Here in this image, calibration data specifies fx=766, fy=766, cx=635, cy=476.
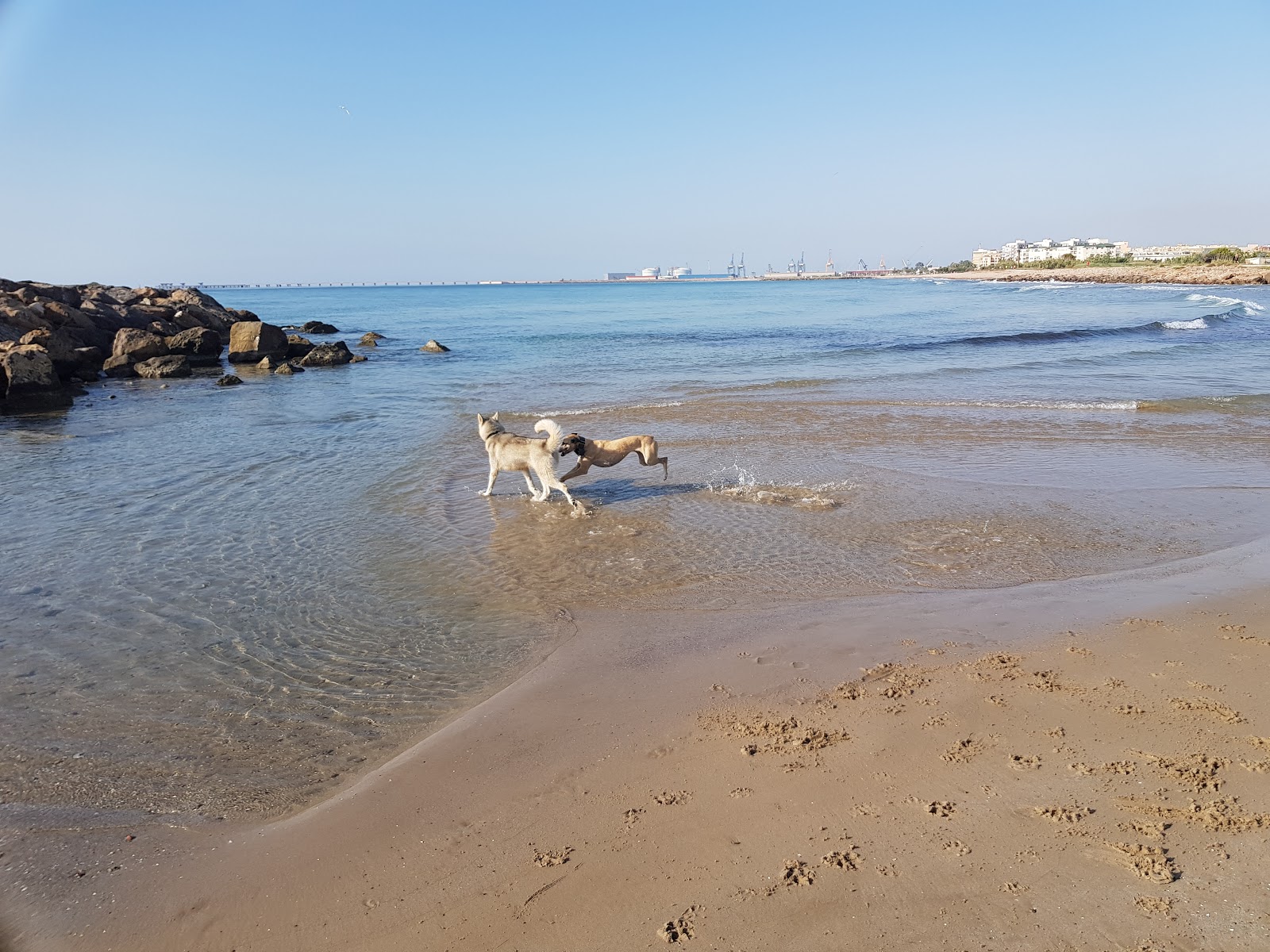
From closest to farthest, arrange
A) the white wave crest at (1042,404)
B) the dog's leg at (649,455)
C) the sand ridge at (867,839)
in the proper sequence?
1. the sand ridge at (867,839)
2. the dog's leg at (649,455)
3. the white wave crest at (1042,404)

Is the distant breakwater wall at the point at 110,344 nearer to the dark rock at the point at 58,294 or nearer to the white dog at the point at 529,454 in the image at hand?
the dark rock at the point at 58,294

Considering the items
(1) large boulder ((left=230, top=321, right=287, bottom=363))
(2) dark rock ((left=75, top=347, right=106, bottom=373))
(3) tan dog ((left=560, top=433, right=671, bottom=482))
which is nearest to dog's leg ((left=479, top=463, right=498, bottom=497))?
(3) tan dog ((left=560, top=433, right=671, bottom=482))

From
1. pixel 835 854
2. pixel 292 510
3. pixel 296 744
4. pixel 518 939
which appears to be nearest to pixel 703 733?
pixel 835 854

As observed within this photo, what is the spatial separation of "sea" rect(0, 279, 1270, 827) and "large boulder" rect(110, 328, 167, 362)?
7.06m

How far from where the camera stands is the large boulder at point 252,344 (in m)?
33.1

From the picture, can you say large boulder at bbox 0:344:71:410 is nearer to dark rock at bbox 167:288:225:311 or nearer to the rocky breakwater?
the rocky breakwater

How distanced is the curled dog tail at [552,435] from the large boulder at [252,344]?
87.3 ft

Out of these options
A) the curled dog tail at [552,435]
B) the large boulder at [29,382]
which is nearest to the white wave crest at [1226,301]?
the curled dog tail at [552,435]

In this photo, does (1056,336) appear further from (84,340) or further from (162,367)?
(84,340)

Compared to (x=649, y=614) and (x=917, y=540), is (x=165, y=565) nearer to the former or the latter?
Result: (x=649, y=614)

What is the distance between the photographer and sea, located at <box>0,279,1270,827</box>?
539cm

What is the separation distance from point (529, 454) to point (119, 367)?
25014mm

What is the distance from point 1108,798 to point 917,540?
5.17m

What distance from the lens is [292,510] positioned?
35.7 feet
